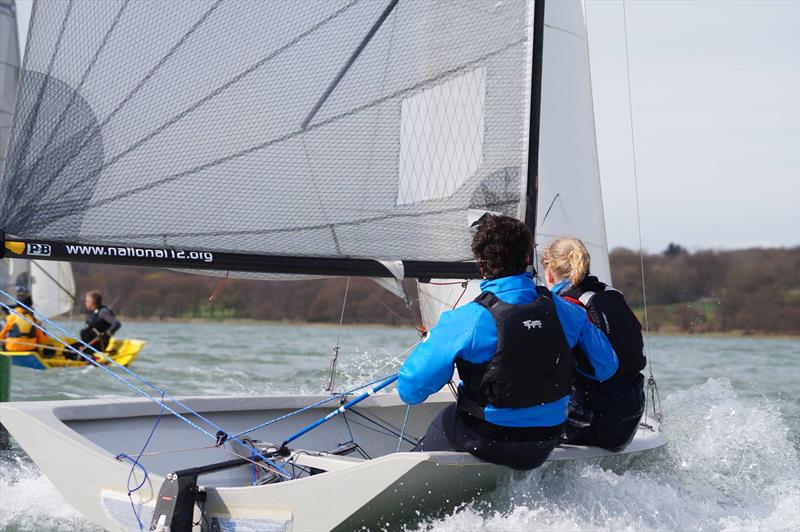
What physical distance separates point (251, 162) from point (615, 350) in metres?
1.50

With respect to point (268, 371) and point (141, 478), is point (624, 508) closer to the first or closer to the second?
point (141, 478)

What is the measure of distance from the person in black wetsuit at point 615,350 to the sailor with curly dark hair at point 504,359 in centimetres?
35

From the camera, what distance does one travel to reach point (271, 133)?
381 cm

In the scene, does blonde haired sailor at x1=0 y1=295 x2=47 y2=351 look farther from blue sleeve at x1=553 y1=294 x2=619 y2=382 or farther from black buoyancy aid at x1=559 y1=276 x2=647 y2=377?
blue sleeve at x1=553 y1=294 x2=619 y2=382

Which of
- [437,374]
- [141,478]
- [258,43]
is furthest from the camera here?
[258,43]

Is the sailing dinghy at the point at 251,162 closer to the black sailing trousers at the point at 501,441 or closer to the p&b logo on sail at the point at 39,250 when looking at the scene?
the p&b logo on sail at the point at 39,250

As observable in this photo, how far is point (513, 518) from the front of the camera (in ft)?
9.11

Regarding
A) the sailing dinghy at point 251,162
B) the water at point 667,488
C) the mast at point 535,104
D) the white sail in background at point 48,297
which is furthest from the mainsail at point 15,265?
the mast at point 535,104

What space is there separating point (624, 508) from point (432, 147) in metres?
1.69

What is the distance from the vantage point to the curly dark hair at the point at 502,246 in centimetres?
276

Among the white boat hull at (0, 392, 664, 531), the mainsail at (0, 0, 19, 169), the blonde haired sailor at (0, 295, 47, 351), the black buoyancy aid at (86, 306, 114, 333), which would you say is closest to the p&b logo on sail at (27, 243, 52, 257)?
the white boat hull at (0, 392, 664, 531)

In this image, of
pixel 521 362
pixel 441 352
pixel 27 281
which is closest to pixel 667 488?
pixel 521 362

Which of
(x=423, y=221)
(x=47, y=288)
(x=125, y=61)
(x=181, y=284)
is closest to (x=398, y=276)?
(x=423, y=221)

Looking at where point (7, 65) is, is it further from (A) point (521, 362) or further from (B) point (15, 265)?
(A) point (521, 362)
